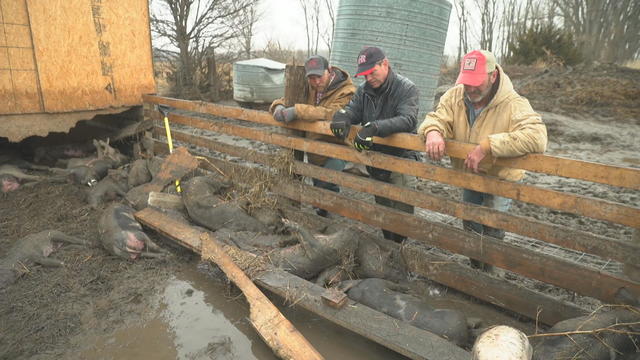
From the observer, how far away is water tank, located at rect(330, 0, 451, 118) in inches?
221

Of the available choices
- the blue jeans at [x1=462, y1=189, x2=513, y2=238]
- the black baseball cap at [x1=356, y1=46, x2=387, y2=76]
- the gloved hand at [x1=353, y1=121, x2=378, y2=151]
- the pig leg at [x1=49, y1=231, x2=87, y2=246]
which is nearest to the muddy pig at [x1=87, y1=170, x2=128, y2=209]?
the pig leg at [x1=49, y1=231, x2=87, y2=246]

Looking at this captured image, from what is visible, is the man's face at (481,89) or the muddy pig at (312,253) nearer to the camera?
the man's face at (481,89)

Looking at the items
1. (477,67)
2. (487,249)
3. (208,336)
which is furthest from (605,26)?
(208,336)

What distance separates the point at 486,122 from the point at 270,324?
2377 mm

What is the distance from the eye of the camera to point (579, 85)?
1255 centimetres

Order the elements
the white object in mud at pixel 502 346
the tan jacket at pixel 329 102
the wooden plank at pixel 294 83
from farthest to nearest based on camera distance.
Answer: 1. the wooden plank at pixel 294 83
2. the tan jacket at pixel 329 102
3. the white object in mud at pixel 502 346

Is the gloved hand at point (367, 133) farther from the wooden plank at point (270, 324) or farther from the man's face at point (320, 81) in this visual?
the wooden plank at point (270, 324)

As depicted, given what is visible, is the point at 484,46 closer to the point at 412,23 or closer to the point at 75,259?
the point at 412,23

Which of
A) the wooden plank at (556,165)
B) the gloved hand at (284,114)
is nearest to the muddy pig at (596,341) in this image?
the wooden plank at (556,165)

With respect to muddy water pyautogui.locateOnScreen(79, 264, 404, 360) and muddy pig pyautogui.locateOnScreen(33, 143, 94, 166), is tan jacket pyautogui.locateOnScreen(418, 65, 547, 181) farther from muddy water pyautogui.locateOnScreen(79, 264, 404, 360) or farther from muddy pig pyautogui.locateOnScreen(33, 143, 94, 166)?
muddy pig pyautogui.locateOnScreen(33, 143, 94, 166)

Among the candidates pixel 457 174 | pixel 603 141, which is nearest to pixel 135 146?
pixel 457 174

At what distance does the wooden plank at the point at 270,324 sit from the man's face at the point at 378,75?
7.24 feet

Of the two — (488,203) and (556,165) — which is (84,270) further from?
(556,165)

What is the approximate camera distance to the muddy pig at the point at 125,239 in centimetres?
392
